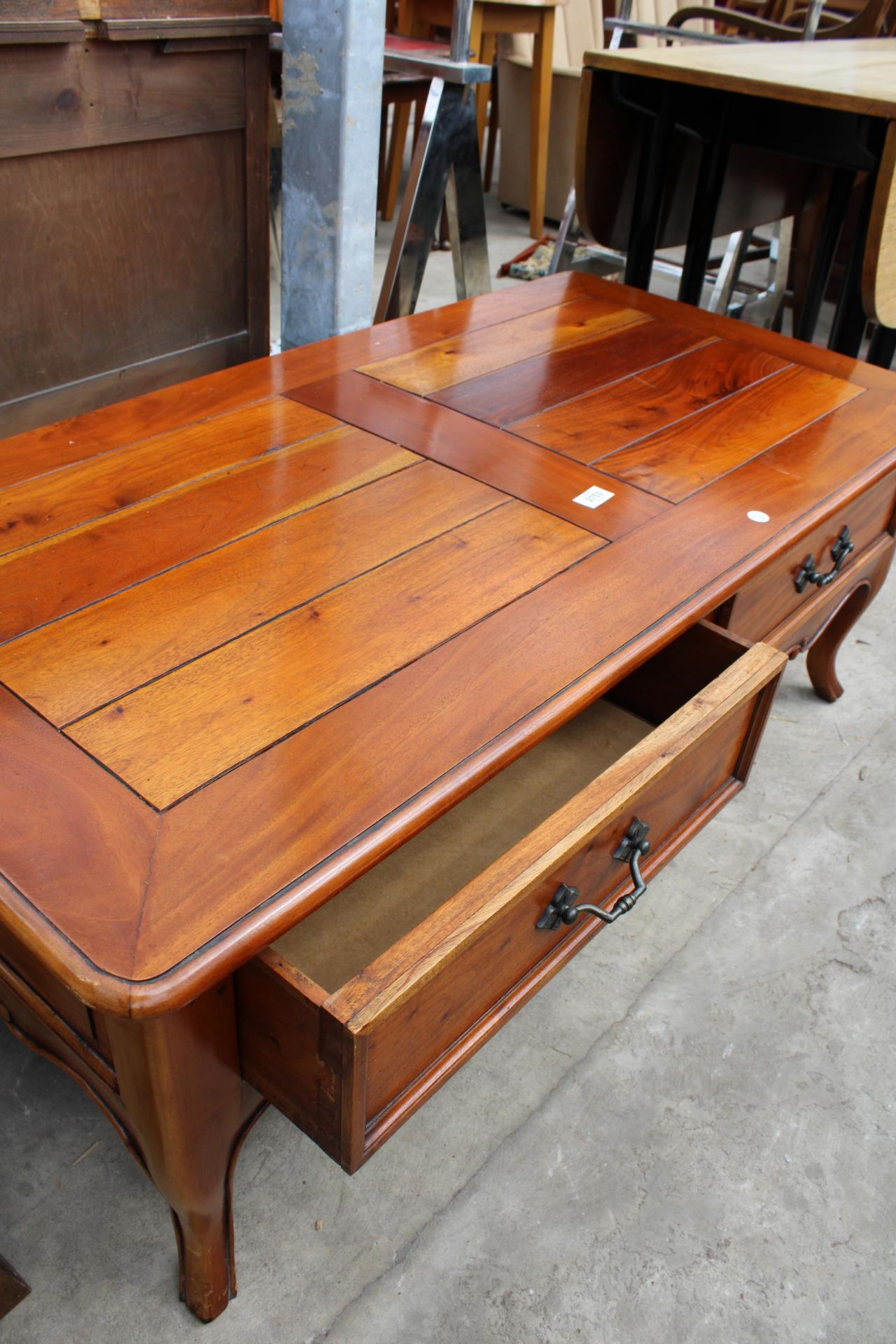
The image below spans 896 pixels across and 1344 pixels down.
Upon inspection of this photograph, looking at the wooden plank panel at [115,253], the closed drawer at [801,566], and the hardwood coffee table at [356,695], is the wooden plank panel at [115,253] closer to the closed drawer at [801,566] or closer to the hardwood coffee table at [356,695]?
the hardwood coffee table at [356,695]

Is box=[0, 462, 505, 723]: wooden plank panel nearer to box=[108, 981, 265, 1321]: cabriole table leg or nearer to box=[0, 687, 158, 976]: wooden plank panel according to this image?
box=[0, 687, 158, 976]: wooden plank panel

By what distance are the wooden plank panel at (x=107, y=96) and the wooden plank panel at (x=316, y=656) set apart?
3.16 ft

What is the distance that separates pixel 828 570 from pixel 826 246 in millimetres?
1038

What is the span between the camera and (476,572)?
95 cm

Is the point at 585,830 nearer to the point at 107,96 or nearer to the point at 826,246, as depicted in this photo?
the point at 107,96

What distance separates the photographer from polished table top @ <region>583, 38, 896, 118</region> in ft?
4.94

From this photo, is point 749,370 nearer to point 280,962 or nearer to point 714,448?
point 714,448

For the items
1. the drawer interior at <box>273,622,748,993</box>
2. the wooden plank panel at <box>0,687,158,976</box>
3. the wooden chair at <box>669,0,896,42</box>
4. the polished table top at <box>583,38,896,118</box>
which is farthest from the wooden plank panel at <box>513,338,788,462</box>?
the wooden chair at <box>669,0,896,42</box>

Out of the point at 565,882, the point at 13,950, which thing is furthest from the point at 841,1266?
the point at 13,950

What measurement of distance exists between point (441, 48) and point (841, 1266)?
6.90ft

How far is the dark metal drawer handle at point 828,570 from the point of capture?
1214 mm

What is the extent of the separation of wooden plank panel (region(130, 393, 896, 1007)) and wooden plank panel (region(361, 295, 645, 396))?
0.39 metres

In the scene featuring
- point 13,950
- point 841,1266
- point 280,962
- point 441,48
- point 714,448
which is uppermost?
point 441,48

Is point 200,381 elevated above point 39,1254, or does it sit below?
above
